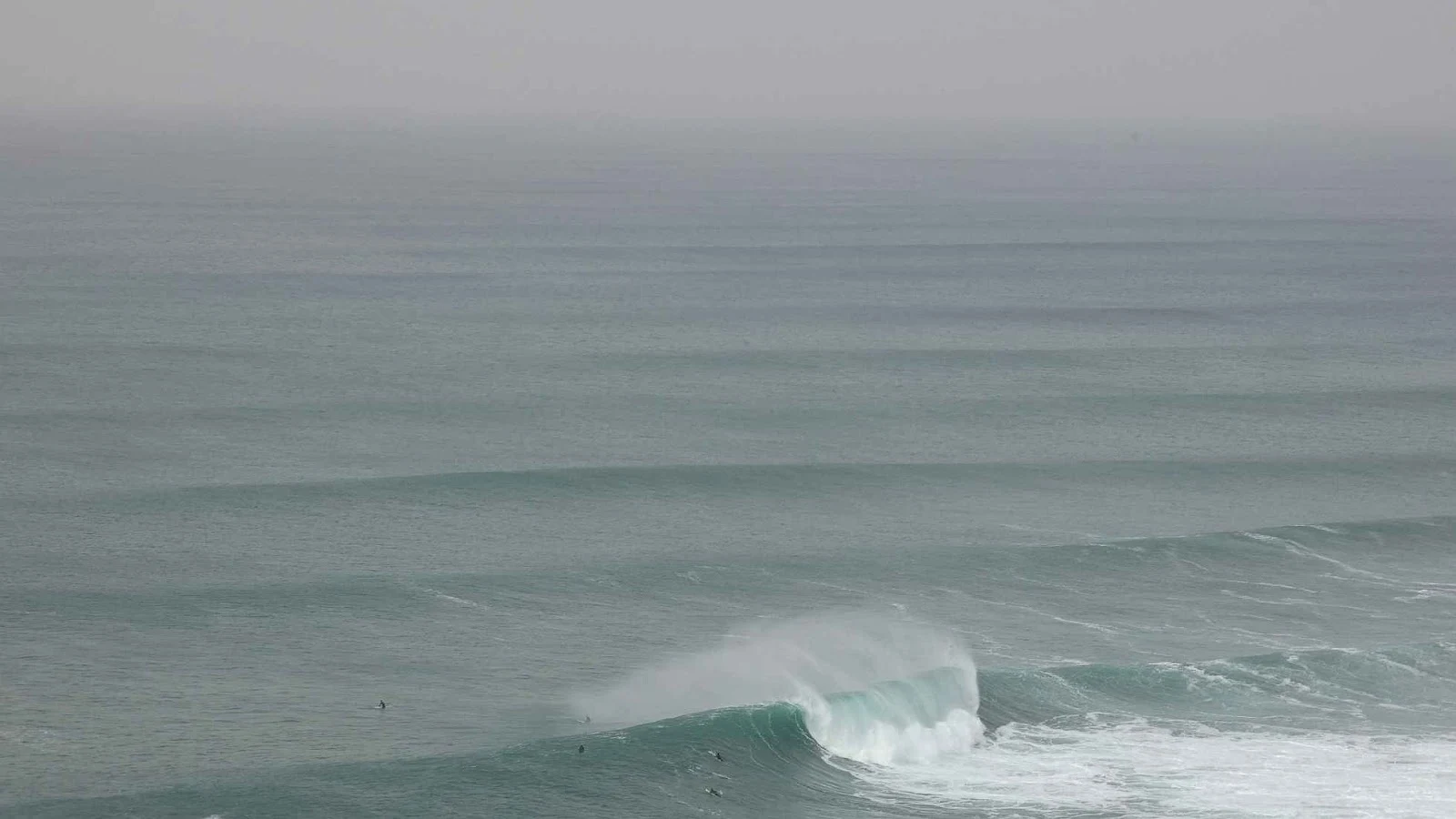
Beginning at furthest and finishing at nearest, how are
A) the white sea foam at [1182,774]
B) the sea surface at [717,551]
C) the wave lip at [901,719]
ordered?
the wave lip at [901,719] < the sea surface at [717,551] < the white sea foam at [1182,774]

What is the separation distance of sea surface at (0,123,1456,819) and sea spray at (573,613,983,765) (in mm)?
167

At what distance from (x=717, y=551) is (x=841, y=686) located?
14353 millimetres

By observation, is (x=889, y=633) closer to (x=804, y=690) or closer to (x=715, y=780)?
(x=804, y=690)

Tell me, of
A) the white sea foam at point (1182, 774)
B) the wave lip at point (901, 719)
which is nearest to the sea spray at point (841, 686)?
the wave lip at point (901, 719)

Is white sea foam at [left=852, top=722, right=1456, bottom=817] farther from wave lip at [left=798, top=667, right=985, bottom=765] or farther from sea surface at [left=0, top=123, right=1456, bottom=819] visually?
wave lip at [left=798, top=667, right=985, bottom=765]

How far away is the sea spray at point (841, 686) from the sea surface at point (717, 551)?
17 cm

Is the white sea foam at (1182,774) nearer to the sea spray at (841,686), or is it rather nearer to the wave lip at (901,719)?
the wave lip at (901,719)

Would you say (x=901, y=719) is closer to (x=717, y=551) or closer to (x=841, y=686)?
(x=841, y=686)

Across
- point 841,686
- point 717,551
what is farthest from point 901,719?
point 717,551

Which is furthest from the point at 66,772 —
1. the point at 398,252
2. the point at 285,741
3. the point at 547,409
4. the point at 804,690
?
the point at 398,252

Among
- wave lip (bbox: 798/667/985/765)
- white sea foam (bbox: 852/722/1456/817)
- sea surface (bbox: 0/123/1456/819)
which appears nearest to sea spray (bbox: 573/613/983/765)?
wave lip (bbox: 798/667/985/765)

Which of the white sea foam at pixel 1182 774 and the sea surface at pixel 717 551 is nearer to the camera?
the white sea foam at pixel 1182 774

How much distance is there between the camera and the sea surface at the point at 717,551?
167 feet

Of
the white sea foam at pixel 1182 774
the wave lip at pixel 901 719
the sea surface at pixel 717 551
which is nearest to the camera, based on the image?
the white sea foam at pixel 1182 774
